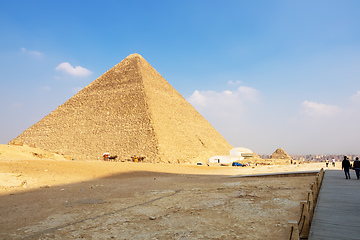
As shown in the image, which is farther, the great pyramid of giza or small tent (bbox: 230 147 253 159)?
small tent (bbox: 230 147 253 159)

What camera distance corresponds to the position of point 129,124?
5300 cm

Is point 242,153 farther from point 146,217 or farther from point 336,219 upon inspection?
point 336,219

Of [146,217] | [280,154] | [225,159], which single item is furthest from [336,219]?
[280,154]

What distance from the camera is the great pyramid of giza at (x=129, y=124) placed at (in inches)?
1884

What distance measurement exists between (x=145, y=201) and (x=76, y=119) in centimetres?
5974

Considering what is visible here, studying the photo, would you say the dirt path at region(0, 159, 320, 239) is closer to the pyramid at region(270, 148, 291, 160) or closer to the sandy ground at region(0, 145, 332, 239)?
the sandy ground at region(0, 145, 332, 239)

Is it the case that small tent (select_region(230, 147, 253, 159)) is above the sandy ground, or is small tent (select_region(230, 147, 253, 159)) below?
above

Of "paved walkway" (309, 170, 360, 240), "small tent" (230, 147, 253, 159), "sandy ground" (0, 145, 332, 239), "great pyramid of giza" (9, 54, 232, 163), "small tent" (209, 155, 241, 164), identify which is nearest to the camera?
"paved walkway" (309, 170, 360, 240)

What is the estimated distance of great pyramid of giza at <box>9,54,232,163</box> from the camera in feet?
157

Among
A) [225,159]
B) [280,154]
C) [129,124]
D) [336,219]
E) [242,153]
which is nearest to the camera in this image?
[336,219]

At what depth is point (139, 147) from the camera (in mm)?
45781

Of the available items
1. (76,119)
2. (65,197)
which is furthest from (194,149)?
(65,197)

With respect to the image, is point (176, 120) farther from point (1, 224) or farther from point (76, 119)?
point (1, 224)

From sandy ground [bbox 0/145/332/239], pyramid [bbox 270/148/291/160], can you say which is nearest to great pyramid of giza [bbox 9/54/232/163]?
pyramid [bbox 270/148/291/160]
